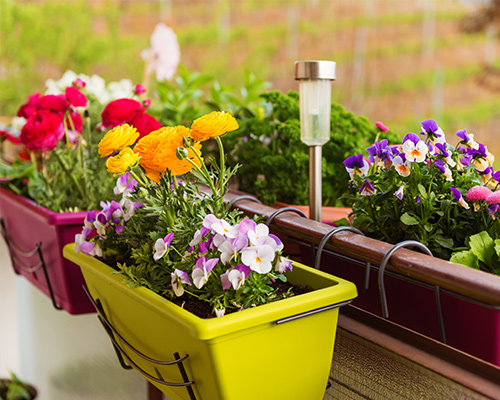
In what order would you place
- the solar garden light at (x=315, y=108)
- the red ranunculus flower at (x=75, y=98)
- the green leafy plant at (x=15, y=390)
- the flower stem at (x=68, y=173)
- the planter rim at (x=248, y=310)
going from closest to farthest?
the planter rim at (x=248, y=310)
the solar garden light at (x=315, y=108)
the red ranunculus flower at (x=75, y=98)
the flower stem at (x=68, y=173)
the green leafy plant at (x=15, y=390)

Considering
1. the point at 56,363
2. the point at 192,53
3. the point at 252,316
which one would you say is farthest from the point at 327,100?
the point at 192,53

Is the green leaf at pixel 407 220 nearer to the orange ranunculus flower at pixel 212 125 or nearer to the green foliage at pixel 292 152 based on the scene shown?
the orange ranunculus flower at pixel 212 125

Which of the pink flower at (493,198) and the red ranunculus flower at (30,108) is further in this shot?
the red ranunculus flower at (30,108)

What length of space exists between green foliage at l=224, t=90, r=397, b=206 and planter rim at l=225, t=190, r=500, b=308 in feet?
1.03

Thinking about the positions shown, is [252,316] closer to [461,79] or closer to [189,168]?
[189,168]

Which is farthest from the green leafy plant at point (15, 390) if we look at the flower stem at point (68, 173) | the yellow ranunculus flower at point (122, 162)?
the yellow ranunculus flower at point (122, 162)

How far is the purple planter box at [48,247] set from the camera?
979mm

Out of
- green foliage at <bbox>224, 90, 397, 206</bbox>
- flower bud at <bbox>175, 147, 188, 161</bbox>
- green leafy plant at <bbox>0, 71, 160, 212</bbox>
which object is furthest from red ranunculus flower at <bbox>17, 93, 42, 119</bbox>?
flower bud at <bbox>175, 147, 188, 161</bbox>

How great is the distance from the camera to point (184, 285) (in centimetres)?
60

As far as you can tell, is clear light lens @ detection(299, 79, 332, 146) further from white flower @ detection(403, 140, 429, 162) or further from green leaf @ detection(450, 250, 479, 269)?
green leaf @ detection(450, 250, 479, 269)

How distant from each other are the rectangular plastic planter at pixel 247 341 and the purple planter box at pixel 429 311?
0.08 m

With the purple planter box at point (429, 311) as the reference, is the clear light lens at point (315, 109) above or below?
above

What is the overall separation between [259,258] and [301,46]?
24.3ft

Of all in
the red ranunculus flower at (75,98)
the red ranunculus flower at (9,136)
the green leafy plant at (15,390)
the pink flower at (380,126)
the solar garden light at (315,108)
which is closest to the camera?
the solar garden light at (315,108)
